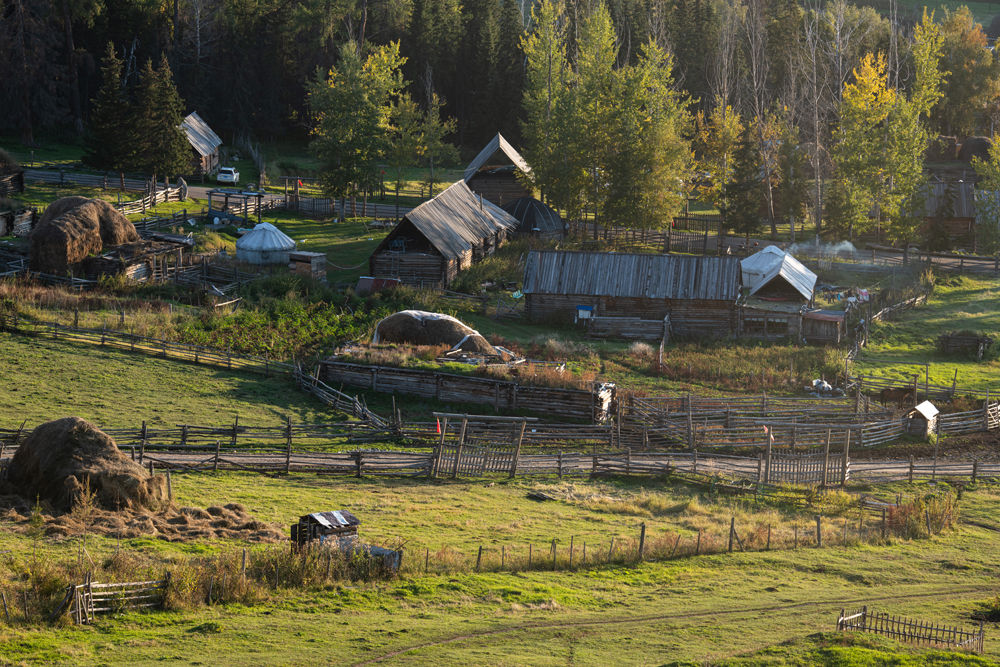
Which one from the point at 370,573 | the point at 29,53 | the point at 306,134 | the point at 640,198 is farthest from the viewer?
Answer: the point at 306,134

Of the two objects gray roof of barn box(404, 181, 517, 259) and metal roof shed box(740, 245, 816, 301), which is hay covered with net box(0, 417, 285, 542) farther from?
metal roof shed box(740, 245, 816, 301)

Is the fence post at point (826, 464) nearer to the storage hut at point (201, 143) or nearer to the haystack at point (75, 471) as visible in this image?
the haystack at point (75, 471)

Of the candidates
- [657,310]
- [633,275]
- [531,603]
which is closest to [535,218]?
[633,275]

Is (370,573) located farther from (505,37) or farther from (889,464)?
(505,37)

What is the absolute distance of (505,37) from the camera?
9838 centimetres

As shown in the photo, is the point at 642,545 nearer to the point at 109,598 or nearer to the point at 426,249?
the point at 109,598

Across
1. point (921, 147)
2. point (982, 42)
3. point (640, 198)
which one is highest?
point (982, 42)

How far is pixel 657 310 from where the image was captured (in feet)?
169

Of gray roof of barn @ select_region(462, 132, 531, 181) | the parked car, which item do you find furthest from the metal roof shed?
the parked car

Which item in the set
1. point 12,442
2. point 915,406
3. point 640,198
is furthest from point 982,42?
point 12,442

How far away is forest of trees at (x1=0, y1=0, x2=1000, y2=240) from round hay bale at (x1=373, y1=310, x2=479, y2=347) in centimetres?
2275

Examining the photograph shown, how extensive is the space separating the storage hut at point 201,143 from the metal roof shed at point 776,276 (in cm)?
3835

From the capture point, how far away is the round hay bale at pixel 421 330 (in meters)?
43.8

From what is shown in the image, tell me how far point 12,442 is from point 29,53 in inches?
2185
